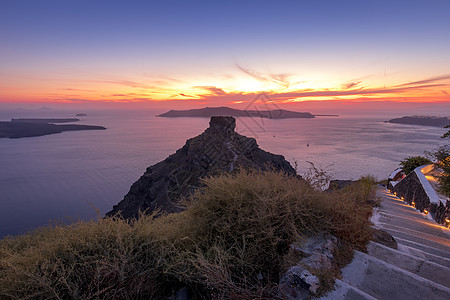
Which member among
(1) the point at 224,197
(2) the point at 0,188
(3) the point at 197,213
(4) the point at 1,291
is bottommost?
(2) the point at 0,188

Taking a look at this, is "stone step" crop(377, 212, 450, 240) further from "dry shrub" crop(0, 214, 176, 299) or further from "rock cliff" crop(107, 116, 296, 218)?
"rock cliff" crop(107, 116, 296, 218)

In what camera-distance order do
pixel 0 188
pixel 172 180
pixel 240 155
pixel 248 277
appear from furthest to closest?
pixel 0 188 → pixel 240 155 → pixel 172 180 → pixel 248 277

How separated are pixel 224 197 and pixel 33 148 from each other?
114m

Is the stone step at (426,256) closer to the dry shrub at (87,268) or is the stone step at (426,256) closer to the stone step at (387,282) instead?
the stone step at (387,282)

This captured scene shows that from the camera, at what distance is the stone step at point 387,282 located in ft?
8.11

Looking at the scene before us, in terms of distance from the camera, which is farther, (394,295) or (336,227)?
(336,227)

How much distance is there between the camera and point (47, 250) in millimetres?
2797

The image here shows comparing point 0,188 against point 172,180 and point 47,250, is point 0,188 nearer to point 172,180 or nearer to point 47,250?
point 172,180

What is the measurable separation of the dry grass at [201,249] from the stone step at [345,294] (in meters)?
0.23

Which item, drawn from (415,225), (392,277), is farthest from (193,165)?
(392,277)

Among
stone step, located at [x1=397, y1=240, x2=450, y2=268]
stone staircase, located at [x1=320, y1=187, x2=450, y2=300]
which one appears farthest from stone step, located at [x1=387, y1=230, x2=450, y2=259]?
stone step, located at [x1=397, y1=240, x2=450, y2=268]

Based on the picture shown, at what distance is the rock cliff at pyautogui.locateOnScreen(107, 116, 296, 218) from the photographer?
32125 mm

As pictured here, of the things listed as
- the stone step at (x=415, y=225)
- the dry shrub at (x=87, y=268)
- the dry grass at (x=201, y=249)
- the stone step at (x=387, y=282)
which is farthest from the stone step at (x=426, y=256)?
the dry shrub at (x=87, y=268)

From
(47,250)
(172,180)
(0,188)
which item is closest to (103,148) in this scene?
(0,188)
